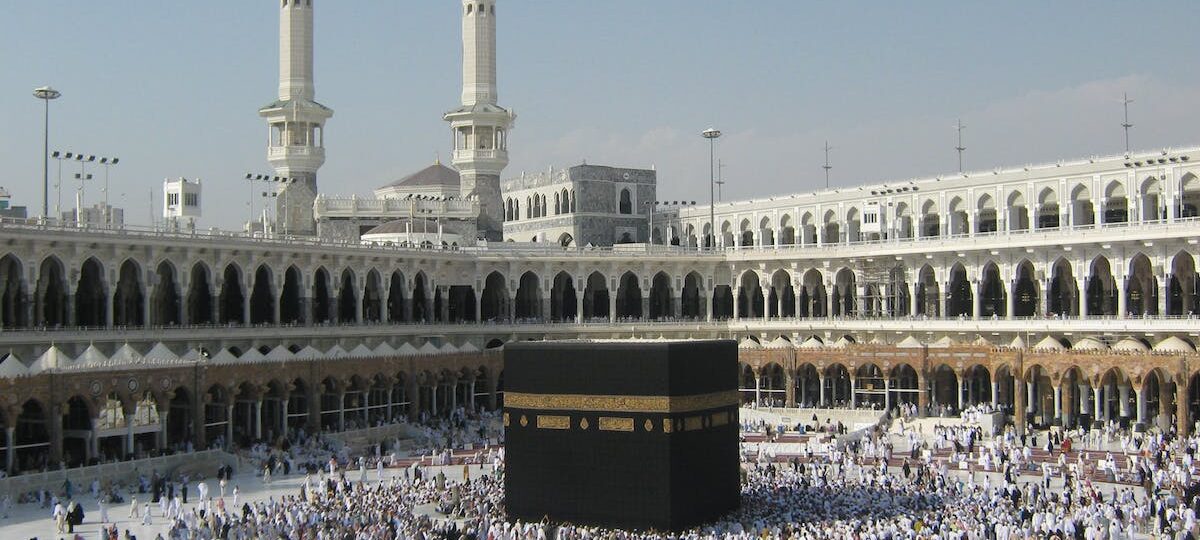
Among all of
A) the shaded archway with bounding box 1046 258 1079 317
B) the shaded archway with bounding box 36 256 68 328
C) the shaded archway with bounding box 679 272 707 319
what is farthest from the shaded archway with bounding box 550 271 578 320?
the shaded archway with bounding box 36 256 68 328

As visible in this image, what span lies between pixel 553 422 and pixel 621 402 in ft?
5.38

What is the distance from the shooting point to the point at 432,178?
68.9 meters

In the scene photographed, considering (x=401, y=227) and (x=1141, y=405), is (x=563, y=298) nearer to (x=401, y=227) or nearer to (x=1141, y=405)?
(x=401, y=227)

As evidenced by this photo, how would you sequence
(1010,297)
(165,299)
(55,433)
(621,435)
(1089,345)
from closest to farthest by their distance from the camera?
(621,435), (55,433), (1089,345), (165,299), (1010,297)

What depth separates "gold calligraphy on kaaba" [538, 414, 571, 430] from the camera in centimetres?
2803

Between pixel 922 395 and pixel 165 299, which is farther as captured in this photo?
pixel 922 395

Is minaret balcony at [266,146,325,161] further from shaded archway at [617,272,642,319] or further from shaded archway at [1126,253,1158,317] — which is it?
shaded archway at [1126,253,1158,317]

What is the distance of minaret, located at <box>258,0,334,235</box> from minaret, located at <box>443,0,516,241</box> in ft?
20.5

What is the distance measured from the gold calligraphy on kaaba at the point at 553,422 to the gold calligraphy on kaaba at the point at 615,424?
804 millimetres

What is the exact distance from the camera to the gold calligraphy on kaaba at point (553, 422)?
28.0 m

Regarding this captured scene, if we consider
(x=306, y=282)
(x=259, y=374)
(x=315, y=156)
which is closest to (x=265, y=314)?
(x=306, y=282)

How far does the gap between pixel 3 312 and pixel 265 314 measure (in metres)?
10.2

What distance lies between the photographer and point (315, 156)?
191 feet

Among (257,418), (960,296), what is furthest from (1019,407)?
(257,418)
